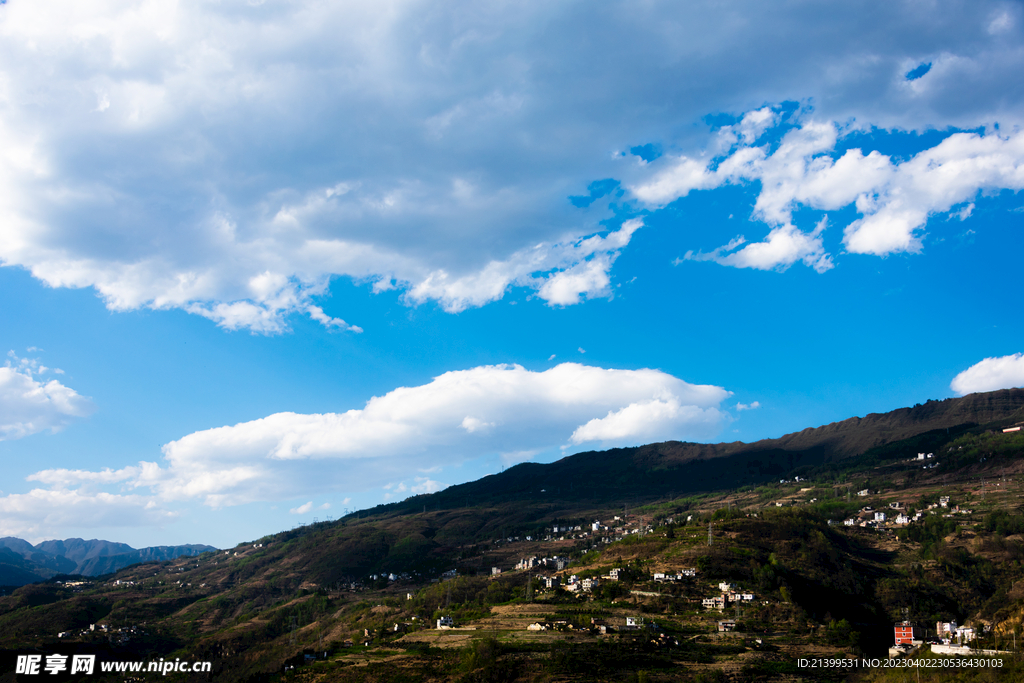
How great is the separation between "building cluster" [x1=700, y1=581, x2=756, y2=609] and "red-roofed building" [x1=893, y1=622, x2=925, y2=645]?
20324 millimetres

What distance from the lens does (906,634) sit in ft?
259

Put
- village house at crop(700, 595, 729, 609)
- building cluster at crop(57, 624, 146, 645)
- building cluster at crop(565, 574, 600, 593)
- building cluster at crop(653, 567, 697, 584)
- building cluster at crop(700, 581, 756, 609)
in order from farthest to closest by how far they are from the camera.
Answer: building cluster at crop(57, 624, 146, 645) < building cluster at crop(565, 574, 600, 593) < building cluster at crop(653, 567, 697, 584) < building cluster at crop(700, 581, 756, 609) < village house at crop(700, 595, 729, 609)

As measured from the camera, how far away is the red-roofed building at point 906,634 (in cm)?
7738

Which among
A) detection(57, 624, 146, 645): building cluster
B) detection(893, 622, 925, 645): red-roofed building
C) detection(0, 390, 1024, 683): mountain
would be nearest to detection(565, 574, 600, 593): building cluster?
detection(0, 390, 1024, 683): mountain

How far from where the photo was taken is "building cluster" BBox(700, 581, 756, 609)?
9438cm

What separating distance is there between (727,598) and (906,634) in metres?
24.8

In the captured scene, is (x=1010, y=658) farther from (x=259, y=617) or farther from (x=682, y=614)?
(x=259, y=617)

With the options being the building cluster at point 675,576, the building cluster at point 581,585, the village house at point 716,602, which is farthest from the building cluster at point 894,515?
the building cluster at point 581,585

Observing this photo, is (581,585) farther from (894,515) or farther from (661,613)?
(894,515)

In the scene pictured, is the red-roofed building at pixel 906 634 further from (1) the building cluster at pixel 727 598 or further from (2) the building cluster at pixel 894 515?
(2) the building cluster at pixel 894 515

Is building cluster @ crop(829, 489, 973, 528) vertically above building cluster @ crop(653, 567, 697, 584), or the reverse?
building cluster @ crop(653, 567, 697, 584)

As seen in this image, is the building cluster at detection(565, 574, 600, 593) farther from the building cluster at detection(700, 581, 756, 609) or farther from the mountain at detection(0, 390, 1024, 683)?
the building cluster at detection(700, 581, 756, 609)

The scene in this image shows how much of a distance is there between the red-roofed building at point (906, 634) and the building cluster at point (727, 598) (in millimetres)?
20324

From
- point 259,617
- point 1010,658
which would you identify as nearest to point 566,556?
point 259,617
